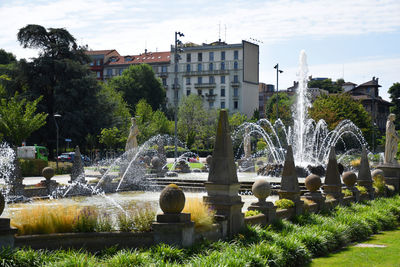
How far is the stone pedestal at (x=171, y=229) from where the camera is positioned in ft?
29.8

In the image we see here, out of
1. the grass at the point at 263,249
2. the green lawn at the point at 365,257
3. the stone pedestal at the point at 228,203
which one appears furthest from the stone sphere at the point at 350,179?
the stone pedestal at the point at 228,203

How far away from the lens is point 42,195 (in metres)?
20.8

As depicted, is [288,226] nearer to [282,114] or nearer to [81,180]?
[81,180]

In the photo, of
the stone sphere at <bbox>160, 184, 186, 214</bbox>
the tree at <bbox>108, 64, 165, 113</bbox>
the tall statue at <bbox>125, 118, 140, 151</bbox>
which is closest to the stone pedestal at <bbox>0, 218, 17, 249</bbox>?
the stone sphere at <bbox>160, 184, 186, 214</bbox>

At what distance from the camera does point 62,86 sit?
5066cm

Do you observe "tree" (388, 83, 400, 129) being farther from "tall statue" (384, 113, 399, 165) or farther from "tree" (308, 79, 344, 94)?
"tall statue" (384, 113, 399, 165)

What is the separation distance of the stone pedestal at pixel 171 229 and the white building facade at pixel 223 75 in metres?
91.0

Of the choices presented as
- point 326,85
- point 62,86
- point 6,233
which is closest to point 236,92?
point 326,85

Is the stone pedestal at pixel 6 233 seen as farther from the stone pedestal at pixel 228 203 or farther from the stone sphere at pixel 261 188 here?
the stone sphere at pixel 261 188

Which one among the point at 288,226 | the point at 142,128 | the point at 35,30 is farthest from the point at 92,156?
the point at 288,226

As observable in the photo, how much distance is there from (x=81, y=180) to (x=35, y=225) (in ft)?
50.1

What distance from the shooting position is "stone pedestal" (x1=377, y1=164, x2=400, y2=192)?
24438 mm

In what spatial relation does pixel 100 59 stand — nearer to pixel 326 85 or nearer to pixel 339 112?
pixel 326 85

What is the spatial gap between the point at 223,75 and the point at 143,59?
2153 centimetres
